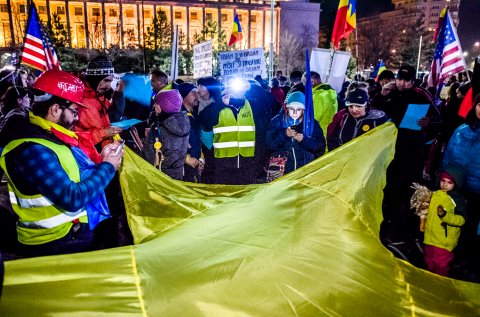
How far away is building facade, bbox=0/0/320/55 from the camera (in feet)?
225

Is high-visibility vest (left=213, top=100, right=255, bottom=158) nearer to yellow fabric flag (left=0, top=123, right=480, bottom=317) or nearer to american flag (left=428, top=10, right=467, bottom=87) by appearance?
yellow fabric flag (left=0, top=123, right=480, bottom=317)

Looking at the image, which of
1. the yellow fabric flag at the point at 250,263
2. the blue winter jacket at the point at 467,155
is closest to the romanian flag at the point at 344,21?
the blue winter jacket at the point at 467,155

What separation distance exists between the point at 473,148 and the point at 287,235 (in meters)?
3.15

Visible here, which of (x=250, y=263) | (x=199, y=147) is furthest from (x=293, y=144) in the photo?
(x=250, y=263)

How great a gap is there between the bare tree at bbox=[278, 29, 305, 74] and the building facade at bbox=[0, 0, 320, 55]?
5.98m

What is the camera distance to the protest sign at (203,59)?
10.2 metres

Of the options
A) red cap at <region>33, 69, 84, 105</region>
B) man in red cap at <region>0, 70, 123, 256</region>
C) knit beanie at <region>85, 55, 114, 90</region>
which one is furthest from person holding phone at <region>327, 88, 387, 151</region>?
knit beanie at <region>85, 55, 114, 90</region>

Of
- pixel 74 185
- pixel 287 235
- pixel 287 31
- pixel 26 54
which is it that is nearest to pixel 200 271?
pixel 287 235

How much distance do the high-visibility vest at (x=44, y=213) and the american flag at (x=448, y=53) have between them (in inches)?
286

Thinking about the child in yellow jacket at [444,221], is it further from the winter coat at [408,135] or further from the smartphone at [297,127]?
the winter coat at [408,135]

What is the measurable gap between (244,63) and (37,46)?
13.9 feet

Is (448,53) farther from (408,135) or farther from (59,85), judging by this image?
(59,85)

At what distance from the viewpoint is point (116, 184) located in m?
4.15

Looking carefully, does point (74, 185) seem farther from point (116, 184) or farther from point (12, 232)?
point (12, 232)
